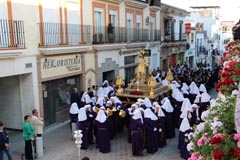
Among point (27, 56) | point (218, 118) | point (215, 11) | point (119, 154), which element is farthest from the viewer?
point (215, 11)

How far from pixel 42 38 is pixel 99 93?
13.8ft

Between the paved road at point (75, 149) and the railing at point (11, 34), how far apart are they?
382 cm

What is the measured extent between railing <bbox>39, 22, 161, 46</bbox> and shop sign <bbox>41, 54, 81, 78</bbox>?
26.5 inches

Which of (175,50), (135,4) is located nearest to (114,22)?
(135,4)

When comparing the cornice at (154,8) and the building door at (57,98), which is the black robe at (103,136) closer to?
the building door at (57,98)

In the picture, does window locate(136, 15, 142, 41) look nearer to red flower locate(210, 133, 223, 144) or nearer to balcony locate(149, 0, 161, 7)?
balcony locate(149, 0, 161, 7)

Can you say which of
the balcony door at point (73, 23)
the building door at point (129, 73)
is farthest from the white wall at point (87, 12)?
the building door at point (129, 73)

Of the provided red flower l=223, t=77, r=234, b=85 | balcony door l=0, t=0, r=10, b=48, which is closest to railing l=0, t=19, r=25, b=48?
balcony door l=0, t=0, r=10, b=48

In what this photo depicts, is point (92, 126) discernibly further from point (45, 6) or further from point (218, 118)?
point (218, 118)

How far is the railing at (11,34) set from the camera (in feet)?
36.7

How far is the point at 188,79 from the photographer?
20.8m

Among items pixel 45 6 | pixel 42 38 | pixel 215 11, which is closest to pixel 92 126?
pixel 42 38

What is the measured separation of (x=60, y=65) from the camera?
14.3 metres

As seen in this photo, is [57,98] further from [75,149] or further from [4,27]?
[4,27]
